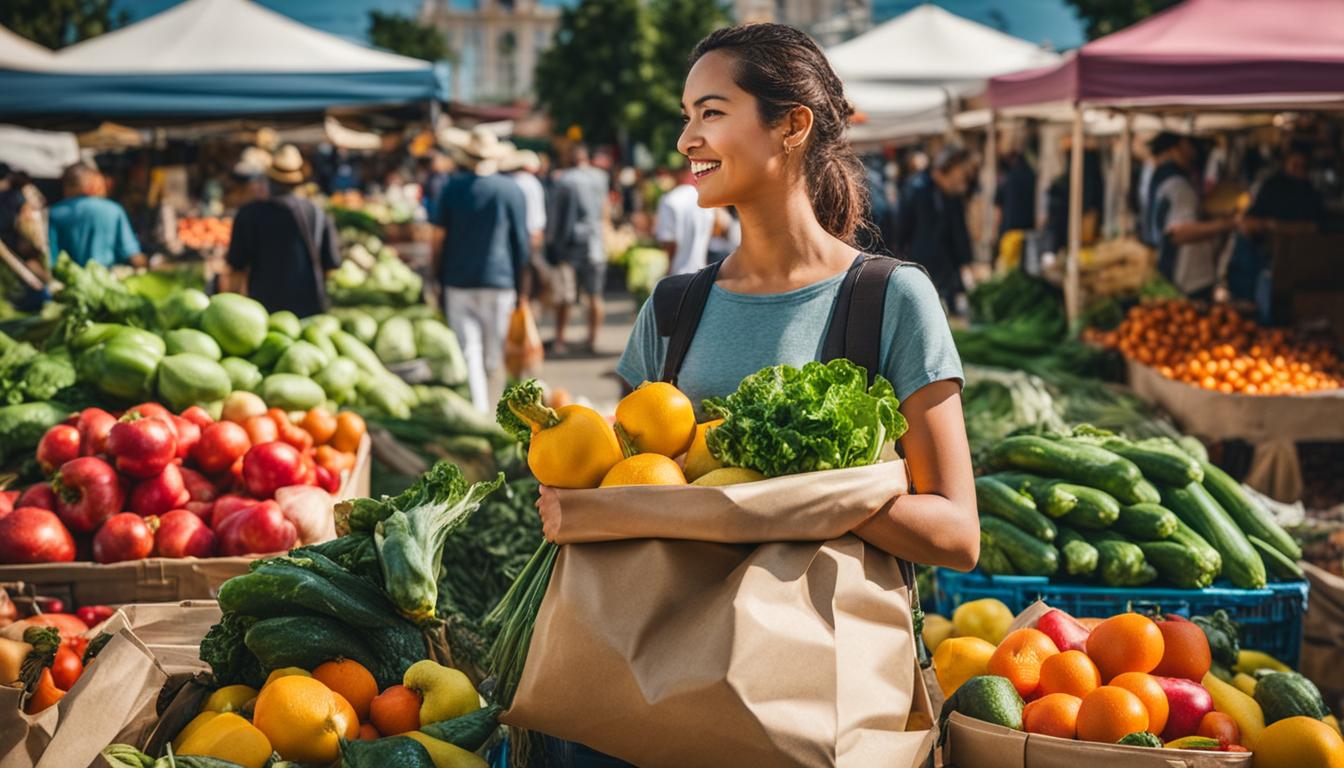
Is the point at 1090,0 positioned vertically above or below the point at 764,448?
above

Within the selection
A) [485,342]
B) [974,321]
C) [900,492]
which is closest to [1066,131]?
[974,321]

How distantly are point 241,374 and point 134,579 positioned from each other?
1.42 m

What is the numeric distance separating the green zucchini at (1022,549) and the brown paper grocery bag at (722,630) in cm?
200

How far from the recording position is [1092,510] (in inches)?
155

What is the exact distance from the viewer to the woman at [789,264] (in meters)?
2.11

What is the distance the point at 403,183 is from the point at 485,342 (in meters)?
13.1

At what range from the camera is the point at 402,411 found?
6328 mm

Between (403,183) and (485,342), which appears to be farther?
(403,183)

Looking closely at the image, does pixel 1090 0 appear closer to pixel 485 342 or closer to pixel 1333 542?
pixel 485 342

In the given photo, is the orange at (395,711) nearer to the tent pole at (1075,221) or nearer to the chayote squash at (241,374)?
Answer: the chayote squash at (241,374)

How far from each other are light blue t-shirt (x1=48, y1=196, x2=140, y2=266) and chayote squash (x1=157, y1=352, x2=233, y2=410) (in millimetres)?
4933

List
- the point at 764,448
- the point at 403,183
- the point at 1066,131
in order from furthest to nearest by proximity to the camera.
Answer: the point at 403,183 → the point at 1066,131 → the point at 764,448

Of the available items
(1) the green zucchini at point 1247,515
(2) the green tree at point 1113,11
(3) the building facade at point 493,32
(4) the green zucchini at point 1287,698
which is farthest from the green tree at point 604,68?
(3) the building facade at point 493,32

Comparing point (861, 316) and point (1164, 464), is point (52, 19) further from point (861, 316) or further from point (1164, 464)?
point (861, 316)
